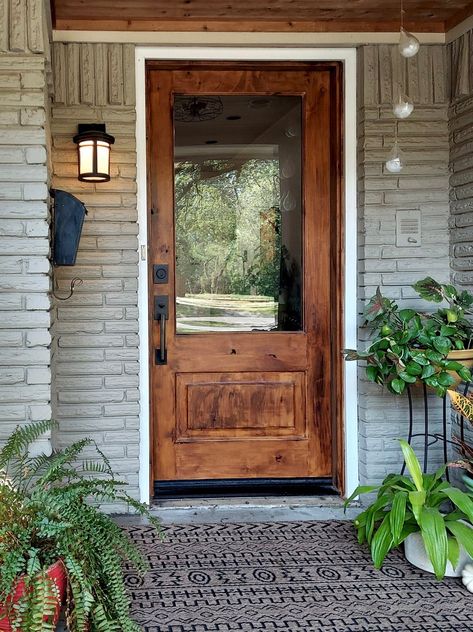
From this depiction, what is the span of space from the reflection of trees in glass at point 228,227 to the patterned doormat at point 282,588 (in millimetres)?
1142

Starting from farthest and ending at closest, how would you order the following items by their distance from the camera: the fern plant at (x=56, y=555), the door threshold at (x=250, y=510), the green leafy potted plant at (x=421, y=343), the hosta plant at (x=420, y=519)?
the door threshold at (x=250, y=510)
the green leafy potted plant at (x=421, y=343)
the hosta plant at (x=420, y=519)
the fern plant at (x=56, y=555)

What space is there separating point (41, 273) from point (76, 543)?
3.30 ft

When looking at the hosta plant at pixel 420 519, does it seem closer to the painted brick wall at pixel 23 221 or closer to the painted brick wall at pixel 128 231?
the painted brick wall at pixel 128 231

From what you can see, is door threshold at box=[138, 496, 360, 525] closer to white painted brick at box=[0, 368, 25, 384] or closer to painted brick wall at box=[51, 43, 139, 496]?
painted brick wall at box=[51, 43, 139, 496]

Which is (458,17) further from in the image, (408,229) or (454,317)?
(454,317)

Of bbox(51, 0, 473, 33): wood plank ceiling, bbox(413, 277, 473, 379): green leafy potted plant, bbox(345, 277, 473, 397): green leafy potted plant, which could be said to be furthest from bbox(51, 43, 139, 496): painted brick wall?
bbox(413, 277, 473, 379): green leafy potted plant

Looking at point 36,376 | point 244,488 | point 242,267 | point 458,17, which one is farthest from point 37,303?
point 458,17

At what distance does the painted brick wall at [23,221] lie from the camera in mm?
2312

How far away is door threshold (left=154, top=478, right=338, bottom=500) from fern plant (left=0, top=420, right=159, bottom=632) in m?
1.01

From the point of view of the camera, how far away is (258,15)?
2834 millimetres

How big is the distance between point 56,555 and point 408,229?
2060 mm

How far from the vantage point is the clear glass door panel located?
9.87ft

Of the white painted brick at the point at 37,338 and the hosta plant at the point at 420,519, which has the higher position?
the white painted brick at the point at 37,338

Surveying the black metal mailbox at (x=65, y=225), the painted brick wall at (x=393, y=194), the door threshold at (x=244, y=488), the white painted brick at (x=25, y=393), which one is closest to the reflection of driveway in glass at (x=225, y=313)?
the painted brick wall at (x=393, y=194)
